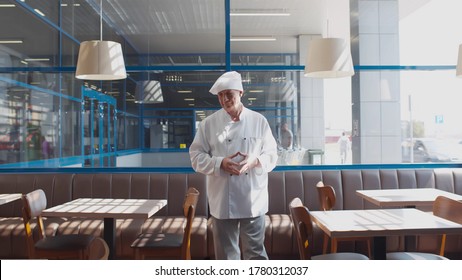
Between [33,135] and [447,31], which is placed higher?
[447,31]

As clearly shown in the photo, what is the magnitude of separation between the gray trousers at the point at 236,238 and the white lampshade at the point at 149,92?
319cm

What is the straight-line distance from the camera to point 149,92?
17.8 ft

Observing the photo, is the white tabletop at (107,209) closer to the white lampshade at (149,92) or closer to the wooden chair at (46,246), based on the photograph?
the wooden chair at (46,246)

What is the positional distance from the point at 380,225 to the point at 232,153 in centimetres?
95

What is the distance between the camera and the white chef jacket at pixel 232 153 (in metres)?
2.49

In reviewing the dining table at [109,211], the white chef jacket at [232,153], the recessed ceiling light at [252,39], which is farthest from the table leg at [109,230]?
the recessed ceiling light at [252,39]

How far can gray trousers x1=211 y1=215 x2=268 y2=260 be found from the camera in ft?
8.15

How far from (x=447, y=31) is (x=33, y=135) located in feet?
19.3

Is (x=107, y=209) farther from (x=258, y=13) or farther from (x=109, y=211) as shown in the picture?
(x=258, y=13)

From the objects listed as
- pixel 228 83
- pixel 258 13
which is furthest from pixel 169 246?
pixel 258 13

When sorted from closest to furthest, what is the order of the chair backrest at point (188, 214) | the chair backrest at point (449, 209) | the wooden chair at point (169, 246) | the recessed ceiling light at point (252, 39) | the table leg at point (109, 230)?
the chair backrest at point (449, 209) → the chair backrest at point (188, 214) → the wooden chair at point (169, 246) → the table leg at point (109, 230) → the recessed ceiling light at point (252, 39)
